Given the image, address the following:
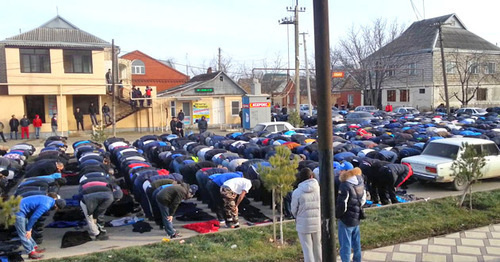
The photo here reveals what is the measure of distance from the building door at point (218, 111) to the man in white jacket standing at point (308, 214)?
93.2 feet

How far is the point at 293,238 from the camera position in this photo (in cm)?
775

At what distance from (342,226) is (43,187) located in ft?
20.6

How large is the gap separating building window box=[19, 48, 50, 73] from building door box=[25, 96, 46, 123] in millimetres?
2502

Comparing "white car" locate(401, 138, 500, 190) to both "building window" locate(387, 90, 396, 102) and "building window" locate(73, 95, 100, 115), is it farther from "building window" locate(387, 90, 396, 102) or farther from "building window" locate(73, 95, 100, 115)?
"building window" locate(387, 90, 396, 102)

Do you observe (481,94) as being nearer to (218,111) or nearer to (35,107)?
(218,111)

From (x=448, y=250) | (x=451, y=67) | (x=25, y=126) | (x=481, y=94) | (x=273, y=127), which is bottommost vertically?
(x=448, y=250)

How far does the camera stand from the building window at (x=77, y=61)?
27.9 metres

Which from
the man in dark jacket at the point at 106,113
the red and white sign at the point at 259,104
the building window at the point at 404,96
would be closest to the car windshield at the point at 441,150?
the red and white sign at the point at 259,104

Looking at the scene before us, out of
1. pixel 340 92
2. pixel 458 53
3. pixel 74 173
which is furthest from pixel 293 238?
pixel 340 92

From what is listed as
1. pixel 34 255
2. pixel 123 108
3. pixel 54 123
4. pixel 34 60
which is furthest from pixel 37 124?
pixel 34 255

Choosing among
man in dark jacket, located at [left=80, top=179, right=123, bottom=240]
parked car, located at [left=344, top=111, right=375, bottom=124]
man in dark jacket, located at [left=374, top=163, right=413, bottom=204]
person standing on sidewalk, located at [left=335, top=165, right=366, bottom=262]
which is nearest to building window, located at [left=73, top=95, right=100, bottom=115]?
parked car, located at [left=344, top=111, right=375, bottom=124]

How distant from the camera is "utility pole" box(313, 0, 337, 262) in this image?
5.36m

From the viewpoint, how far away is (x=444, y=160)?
11.9 m

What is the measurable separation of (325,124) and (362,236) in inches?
125
